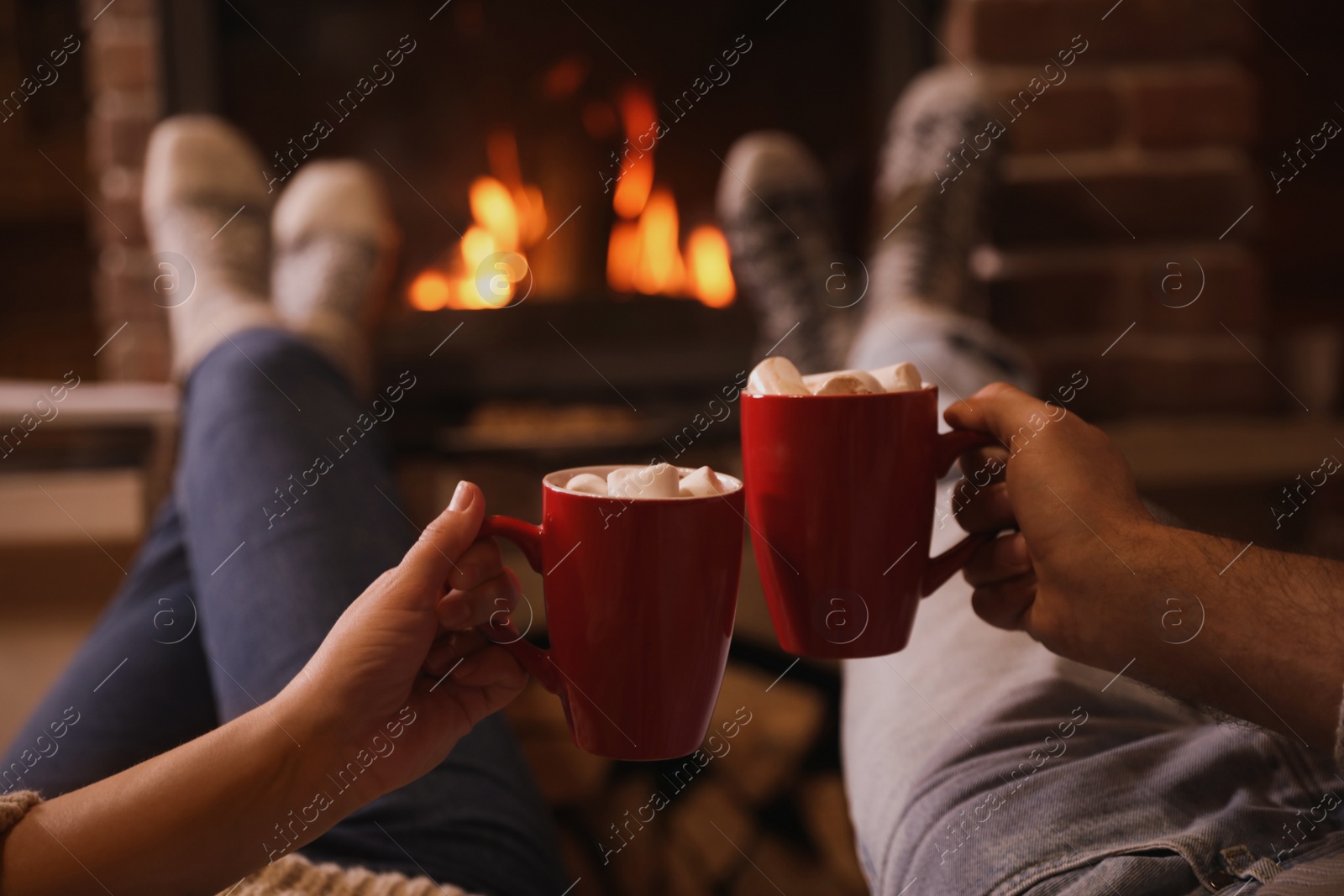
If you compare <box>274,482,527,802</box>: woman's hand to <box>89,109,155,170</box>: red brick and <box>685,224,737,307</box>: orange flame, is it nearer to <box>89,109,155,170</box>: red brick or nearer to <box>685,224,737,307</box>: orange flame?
<box>685,224,737,307</box>: orange flame

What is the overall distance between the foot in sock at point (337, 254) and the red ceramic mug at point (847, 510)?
0.75m

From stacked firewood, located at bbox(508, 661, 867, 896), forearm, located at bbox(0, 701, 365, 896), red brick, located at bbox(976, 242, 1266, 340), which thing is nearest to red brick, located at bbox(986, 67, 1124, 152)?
red brick, located at bbox(976, 242, 1266, 340)

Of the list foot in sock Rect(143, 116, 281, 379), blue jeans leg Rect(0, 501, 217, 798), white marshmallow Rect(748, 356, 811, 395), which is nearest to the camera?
white marshmallow Rect(748, 356, 811, 395)

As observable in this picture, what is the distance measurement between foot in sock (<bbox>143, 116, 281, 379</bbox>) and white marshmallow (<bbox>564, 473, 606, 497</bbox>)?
0.74 metres

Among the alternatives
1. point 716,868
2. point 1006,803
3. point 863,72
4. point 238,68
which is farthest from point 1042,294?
point 238,68

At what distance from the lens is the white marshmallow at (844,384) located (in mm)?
433

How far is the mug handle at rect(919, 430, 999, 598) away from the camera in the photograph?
451mm

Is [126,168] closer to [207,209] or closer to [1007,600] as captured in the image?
[207,209]

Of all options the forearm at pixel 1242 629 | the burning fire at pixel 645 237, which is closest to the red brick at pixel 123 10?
the burning fire at pixel 645 237

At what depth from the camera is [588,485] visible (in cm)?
38

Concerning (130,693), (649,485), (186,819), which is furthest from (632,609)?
(130,693)

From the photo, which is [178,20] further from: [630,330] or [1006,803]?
[1006,803]

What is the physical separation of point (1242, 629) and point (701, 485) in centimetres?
20

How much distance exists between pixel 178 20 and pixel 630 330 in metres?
0.62
